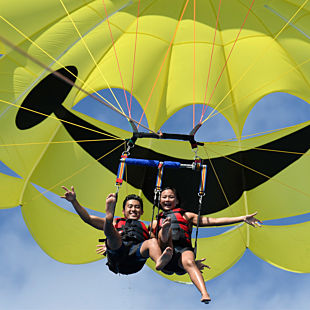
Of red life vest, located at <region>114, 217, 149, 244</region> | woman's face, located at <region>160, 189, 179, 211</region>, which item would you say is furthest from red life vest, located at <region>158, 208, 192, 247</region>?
red life vest, located at <region>114, 217, 149, 244</region>

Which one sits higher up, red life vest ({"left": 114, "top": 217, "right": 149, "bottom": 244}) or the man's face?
the man's face

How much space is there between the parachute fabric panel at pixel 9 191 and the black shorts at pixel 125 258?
5.73 feet

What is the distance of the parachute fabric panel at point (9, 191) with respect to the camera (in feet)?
16.8

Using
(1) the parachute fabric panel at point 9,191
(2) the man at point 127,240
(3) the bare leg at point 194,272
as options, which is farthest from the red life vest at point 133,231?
(1) the parachute fabric panel at point 9,191

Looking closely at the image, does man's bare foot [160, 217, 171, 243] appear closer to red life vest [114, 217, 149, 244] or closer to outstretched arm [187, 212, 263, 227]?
red life vest [114, 217, 149, 244]

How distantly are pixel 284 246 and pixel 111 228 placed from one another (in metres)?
2.80

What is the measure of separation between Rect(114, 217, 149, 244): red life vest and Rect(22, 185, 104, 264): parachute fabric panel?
137 cm

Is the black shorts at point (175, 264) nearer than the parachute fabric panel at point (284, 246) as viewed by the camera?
Yes

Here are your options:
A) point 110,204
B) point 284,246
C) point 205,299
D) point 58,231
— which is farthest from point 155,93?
point 205,299

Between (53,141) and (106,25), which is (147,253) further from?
(106,25)

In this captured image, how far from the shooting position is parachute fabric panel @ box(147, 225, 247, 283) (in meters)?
5.69

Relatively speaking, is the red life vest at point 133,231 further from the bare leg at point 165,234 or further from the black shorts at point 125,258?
the bare leg at point 165,234

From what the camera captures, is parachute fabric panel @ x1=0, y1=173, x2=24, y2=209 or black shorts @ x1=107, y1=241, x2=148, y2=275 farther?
parachute fabric panel @ x1=0, y1=173, x2=24, y2=209

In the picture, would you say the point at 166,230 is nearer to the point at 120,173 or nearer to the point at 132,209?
the point at 120,173
